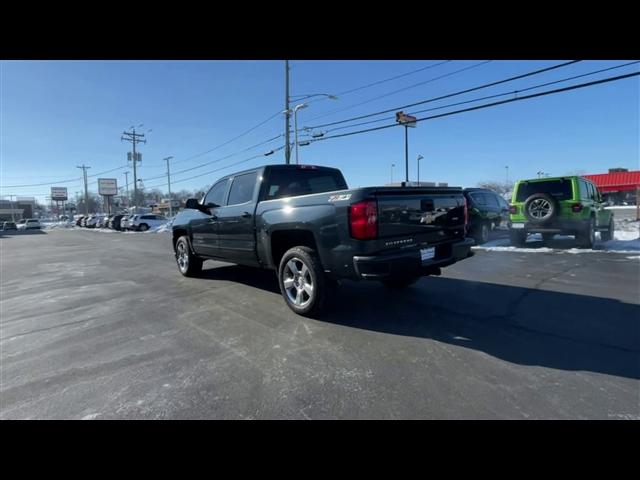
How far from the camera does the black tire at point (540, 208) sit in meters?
8.55

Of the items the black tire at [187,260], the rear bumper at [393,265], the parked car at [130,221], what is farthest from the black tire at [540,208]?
the parked car at [130,221]

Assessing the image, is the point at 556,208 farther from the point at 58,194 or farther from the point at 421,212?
the point at 58,194

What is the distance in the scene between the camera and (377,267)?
3.34m

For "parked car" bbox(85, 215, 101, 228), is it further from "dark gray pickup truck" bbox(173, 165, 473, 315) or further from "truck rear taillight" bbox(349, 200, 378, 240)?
"truck rear taillight" bbox(349, 200, 378, 240)

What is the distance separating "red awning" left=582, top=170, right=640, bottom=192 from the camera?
44.7m

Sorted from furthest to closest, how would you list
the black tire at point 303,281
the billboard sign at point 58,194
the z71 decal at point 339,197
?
the billboard sign at point 58,194, the black tire at point 303,281, the z71 decal at point 339,197

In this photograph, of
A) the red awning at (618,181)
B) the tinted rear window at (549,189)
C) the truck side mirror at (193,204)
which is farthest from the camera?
the red awning at (618,181)

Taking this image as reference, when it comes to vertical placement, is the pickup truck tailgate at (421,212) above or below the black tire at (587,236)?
above

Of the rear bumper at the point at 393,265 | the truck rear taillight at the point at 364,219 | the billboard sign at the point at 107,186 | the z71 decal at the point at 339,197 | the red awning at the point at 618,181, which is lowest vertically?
the rear bumper at the point at 393,265

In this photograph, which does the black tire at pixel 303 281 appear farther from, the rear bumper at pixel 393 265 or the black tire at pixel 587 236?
the black tire at pixel 587 236

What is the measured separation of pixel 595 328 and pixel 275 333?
135 inches

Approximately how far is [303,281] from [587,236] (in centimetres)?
861

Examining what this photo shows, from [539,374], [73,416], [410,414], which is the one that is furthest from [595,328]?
[73,416]
